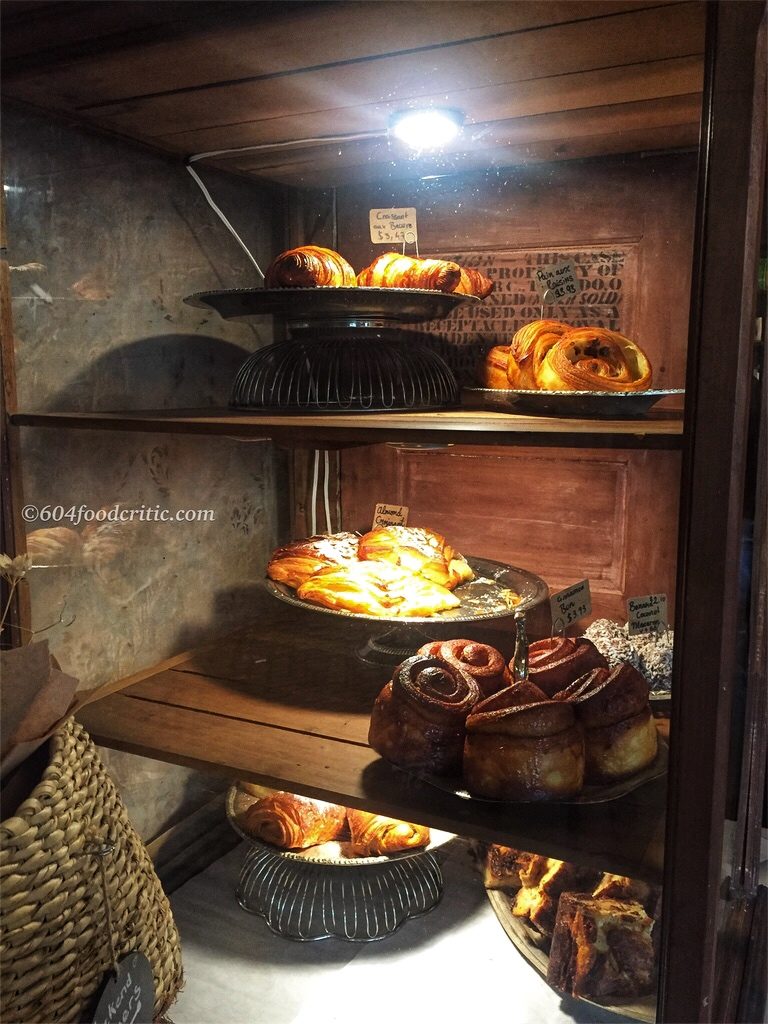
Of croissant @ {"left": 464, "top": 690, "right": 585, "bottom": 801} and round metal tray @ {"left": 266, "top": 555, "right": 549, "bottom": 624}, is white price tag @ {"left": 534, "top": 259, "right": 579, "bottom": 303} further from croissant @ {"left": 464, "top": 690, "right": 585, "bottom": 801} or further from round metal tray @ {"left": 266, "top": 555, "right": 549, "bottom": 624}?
croissant @ {"left": 464, "top": 690, "right": 585, "bottom": 801}

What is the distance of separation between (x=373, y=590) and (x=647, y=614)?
1.17 ft

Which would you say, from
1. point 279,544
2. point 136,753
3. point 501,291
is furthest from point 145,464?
point 501,291

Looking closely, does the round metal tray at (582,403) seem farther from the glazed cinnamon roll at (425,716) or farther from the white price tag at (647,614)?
the glazed cinnamon roll at (425,716)

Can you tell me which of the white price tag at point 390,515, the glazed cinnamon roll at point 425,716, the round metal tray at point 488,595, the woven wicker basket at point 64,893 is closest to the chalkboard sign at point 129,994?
the woven wicker basket at point 64,893

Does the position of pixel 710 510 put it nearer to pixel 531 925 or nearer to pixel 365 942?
pixel 531 925

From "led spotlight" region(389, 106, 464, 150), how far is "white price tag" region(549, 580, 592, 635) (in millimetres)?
520

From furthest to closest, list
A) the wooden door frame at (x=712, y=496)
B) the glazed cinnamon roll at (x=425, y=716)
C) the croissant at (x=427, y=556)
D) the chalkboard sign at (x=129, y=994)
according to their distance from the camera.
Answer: the croissant at (x=427, y=556), the glazed cinnamon roll at (x=425, y=716), the chalkboard sign at (x=129, y=994), the wooden door frame at (x=712, y=496)

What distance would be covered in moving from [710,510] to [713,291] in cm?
18

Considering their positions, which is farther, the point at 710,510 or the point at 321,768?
the point at 321,768

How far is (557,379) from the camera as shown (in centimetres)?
86

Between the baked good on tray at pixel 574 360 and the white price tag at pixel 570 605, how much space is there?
0.22m

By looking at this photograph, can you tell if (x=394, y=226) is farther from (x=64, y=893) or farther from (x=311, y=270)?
(x=64, y=893)

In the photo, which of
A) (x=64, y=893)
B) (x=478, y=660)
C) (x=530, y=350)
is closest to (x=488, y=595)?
(x=478, y=660)

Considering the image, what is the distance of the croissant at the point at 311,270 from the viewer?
966 mm
